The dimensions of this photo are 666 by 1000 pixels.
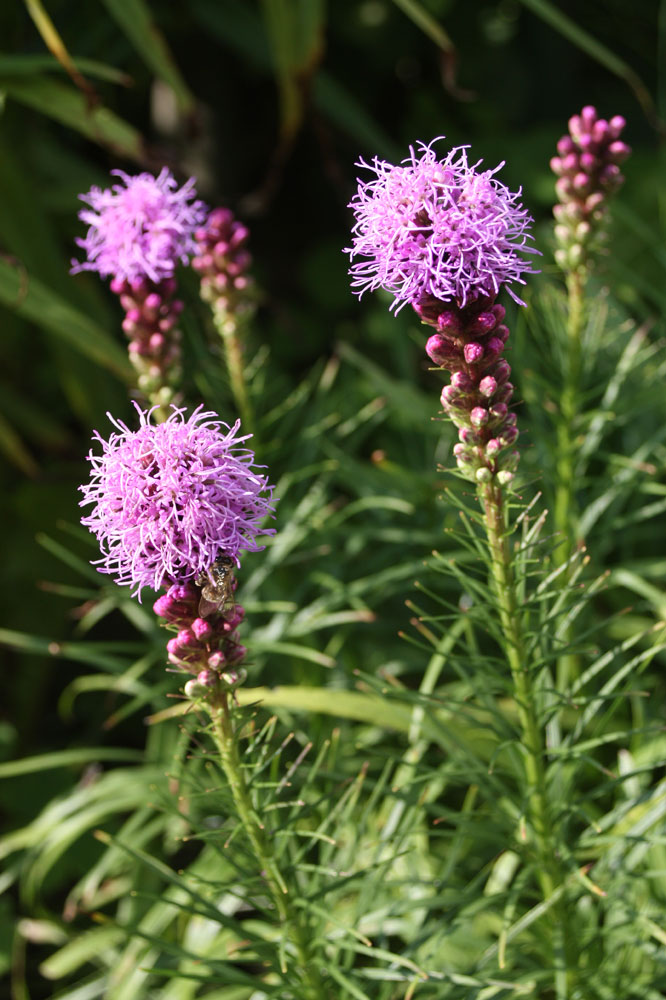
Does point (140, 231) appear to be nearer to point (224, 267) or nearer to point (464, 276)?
point (224, 267)

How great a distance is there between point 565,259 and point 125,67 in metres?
1.95

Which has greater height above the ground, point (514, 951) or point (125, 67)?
point (125, 67)

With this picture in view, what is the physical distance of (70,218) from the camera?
111 inches

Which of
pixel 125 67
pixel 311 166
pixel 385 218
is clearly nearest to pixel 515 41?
pixel 311 166

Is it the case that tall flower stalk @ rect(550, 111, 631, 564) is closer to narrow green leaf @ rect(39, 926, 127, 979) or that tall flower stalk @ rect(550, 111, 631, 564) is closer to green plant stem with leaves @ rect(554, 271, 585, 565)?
green plant stem with leaves @ rect(554, 271, 585, 565)

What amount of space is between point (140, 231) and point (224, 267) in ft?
0.61

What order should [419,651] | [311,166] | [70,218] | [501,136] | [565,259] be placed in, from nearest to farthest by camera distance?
[565,259] < [419,651] < [70,218] < [501,136] < [311,166]

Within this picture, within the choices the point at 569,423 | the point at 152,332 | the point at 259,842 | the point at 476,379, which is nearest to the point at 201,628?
the point at 259,842

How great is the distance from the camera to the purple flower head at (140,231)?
60.2 inches

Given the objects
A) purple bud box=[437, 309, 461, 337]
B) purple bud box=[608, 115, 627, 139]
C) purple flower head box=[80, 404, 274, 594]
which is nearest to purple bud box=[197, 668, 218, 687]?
purple flower head box=[80, 404, 274, 594]

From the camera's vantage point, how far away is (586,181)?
1.58 metres

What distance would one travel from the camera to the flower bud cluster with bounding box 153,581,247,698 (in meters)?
1.01

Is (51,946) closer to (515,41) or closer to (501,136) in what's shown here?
(501,136)

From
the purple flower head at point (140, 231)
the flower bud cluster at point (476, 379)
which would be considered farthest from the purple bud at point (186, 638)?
the purple flower head at point (140, 231)
